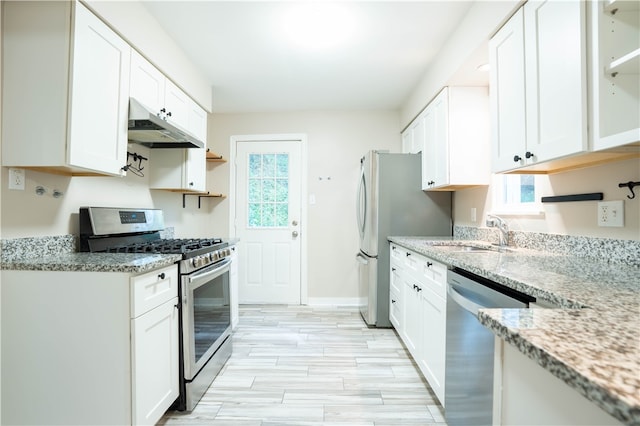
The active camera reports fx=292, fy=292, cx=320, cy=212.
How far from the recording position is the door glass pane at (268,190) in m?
3.83

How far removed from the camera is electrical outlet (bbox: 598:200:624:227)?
1318 millimetres

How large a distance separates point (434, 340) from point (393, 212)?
1.41 m

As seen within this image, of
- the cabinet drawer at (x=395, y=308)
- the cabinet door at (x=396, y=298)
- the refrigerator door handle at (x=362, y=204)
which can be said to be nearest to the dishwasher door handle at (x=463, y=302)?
the cabinet door at (x=396, y=298)

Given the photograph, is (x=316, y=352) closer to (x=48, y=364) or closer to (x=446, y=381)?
(x=446, y=381)

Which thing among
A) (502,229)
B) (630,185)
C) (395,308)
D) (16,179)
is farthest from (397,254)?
(16,179)

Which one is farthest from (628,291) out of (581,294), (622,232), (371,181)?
(371,181)

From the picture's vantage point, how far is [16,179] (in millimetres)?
1489

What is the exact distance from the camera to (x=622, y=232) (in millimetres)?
1316

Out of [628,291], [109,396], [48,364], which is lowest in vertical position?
[109,396]

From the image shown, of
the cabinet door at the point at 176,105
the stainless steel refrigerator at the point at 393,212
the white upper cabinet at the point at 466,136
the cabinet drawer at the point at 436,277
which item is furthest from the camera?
the stainless steel refrigerator at the point at 393,212

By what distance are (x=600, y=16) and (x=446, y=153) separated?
1350 millimetres

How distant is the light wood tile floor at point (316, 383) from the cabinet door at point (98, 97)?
153 centimetres

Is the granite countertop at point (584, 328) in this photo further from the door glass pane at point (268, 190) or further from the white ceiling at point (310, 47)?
the door glass pane at point (268, 190)

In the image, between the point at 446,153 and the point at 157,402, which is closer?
the point at 157,402
